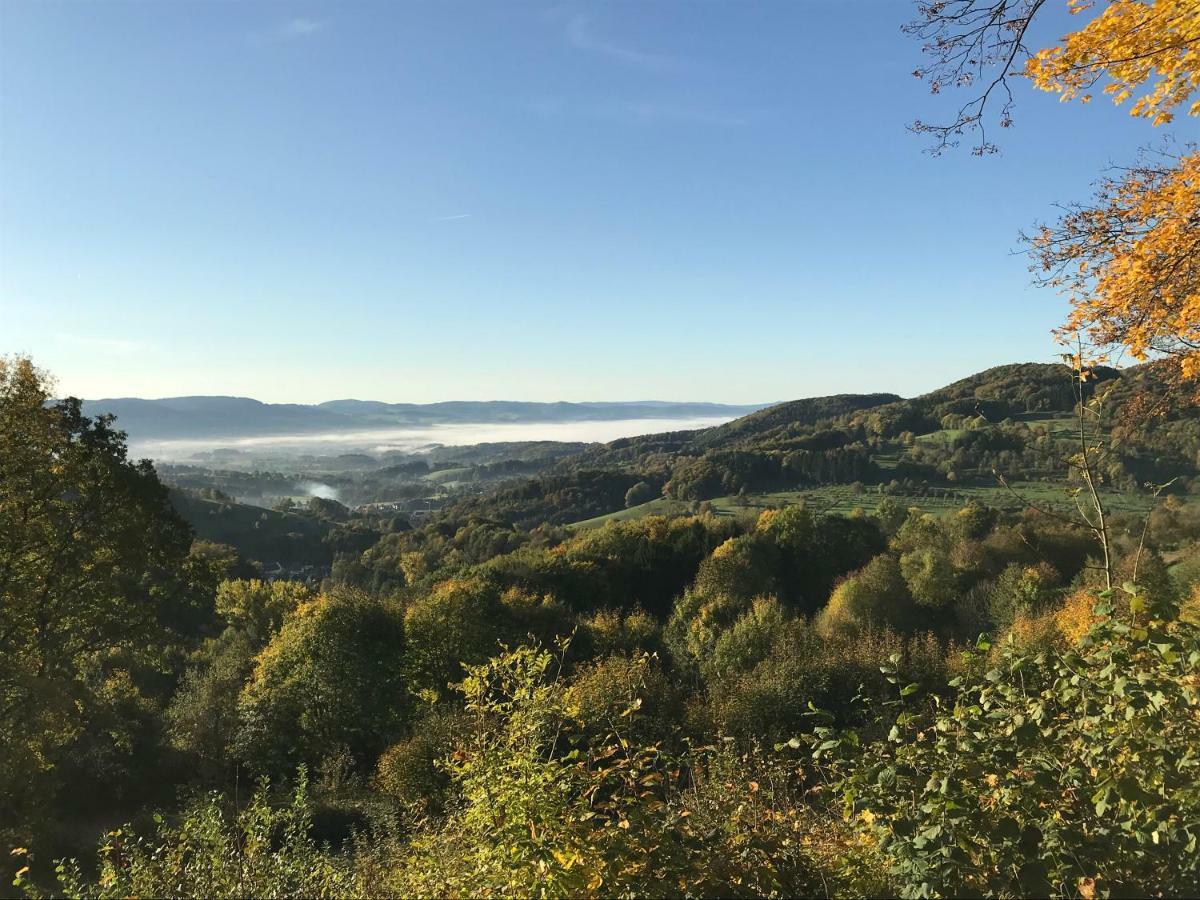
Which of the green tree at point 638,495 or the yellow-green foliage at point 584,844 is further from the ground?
the yellow-green foliage at point 584,844

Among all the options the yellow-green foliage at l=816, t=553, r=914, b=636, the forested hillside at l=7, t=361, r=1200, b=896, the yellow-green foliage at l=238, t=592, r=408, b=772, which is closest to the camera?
the forested hillside at l=7, t=361, r=1200, b=896

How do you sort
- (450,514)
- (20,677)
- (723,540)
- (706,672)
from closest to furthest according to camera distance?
(20,677) < (706,672) < (723,540) < (450,514)

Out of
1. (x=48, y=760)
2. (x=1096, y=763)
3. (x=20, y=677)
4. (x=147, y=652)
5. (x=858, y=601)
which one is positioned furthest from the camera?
(x=858, y=601)

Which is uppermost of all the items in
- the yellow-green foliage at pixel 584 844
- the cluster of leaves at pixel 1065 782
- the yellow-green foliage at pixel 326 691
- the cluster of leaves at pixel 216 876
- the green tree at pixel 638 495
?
the cluster of leaves at pixel 1065 782

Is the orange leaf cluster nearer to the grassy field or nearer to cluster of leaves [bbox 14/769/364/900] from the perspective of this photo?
cluster of leaves [bbox 14/769/364/900]

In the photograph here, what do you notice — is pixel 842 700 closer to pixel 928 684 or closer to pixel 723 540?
pixel 928 684

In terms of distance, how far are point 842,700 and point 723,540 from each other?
109 feet

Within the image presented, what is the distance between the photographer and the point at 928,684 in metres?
19.6

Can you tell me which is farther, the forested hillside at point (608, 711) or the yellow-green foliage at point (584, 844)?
the yellow-green foliage at point (584, 844)

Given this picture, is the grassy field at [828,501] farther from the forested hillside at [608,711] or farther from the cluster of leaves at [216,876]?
the cluster of leaves at [216,876]

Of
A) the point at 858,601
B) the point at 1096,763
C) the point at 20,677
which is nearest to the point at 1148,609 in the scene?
the point at 1096,763

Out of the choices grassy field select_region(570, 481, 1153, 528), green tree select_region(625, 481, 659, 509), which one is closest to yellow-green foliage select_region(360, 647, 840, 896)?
grassy field select_region(570, 481, 1153, 528)

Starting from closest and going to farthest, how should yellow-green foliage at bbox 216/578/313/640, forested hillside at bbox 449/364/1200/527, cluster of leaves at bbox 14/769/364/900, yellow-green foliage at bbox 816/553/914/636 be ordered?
1. cluster of leaves at bbox 14/769/364/900
2. yellow-green foliage at bbox 816/553/914/636
3. yellow-green foliage at bbox 216/578/313/640
4. forested hillside at bbox 449/364/1200/527

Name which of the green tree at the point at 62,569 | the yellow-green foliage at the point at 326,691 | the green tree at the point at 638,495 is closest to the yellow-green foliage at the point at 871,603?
the yellow-green foliage at the point at 326,691
